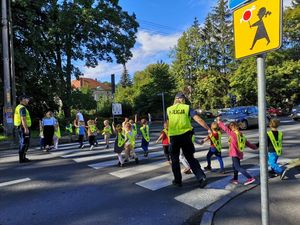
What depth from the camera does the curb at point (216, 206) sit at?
4.70m

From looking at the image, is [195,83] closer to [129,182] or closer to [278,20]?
[129,182]

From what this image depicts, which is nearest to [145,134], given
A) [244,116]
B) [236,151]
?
[236,151]

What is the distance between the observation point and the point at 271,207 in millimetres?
5109

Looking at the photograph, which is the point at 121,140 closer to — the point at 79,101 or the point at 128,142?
the point at 128,142

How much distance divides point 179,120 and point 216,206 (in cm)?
189

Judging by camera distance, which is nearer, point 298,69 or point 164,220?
point 164,220

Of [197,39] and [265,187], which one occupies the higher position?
[197,39]

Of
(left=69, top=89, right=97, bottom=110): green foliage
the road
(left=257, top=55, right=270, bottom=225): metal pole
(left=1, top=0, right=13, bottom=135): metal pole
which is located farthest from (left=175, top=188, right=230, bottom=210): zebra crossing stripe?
(left=69, top=89, right=97, bottom=110): green foliage

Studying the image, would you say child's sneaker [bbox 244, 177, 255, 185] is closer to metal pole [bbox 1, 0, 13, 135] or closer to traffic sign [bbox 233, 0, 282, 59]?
traffic sign [bbox 233, 0, 282, 59]

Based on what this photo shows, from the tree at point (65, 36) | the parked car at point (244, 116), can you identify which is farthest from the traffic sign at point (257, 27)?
the tree at point (65, 36)

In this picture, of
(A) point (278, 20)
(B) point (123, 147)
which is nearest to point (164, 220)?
(A) point (278, 20)

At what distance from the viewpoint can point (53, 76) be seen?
1065 inches

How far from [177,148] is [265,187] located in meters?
3.79

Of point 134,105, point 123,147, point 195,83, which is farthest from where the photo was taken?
point 195,83
